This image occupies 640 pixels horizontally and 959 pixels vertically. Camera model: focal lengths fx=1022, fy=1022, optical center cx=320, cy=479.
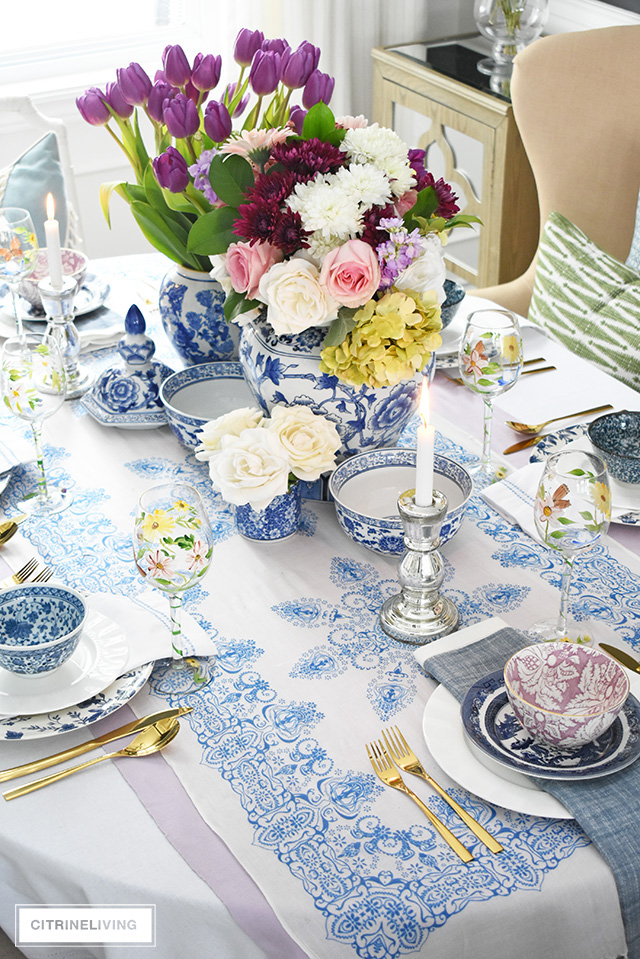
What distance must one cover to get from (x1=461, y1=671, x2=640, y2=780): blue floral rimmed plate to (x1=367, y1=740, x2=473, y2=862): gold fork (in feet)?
0.26

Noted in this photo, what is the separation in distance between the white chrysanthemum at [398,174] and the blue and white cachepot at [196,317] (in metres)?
0.38

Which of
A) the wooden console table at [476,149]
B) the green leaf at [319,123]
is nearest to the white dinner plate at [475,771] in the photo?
the green leaf at [319,123]

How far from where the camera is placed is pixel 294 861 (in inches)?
35.5

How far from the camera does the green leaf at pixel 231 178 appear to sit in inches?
51.2

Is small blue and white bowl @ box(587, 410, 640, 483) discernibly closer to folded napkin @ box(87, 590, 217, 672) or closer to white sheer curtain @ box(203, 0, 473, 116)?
folded napkin @ box(87, 590, 217, 672)

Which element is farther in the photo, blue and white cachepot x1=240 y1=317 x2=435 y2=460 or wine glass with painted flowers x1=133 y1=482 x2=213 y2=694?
blue and white cachepot x1=240 y1=317 x2=435 y2=460

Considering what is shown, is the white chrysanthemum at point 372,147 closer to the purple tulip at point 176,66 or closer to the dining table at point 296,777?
the purple tulip at point 176,66

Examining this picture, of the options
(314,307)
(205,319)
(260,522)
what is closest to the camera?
(314,307)

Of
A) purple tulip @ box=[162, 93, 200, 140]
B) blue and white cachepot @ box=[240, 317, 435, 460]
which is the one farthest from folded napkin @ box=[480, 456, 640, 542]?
purple tulip @ box=[162, 93, 200, 140]

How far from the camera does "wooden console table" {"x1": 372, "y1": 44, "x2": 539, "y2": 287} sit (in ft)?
9.78

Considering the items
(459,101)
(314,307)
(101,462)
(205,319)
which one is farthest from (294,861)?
(459,101)

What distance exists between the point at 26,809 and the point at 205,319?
845 mm

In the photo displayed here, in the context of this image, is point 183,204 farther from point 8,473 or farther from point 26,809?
point 26,809

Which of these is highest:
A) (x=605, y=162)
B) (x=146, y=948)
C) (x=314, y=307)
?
(x=314, y=307)
